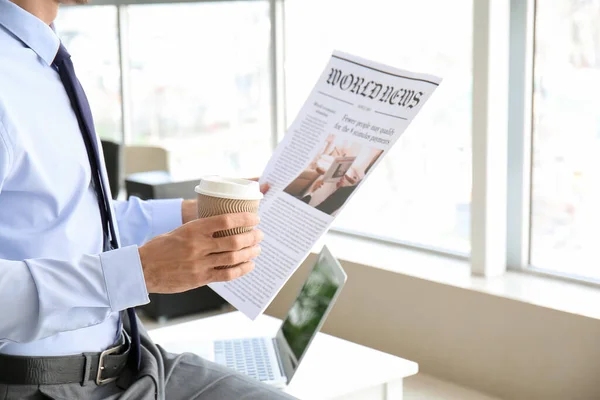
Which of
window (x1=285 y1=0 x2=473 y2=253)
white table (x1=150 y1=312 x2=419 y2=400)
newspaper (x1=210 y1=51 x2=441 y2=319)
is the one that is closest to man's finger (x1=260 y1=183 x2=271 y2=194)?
newspaper (x1=210 y1=51 x2=441 y2=319)

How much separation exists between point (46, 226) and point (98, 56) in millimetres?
5004

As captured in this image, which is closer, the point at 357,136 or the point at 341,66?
the point at 357,136

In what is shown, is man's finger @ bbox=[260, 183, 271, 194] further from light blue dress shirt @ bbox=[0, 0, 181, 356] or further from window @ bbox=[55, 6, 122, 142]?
window @ bbox=[55, 6, 122, 142]

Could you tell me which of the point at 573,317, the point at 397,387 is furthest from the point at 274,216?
the point at 573,317

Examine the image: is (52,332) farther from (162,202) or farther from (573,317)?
(573,317)

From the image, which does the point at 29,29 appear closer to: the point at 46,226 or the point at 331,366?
the point at 46,226

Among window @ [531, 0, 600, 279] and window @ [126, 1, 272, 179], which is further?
window @ [126, 1, 272, 179]

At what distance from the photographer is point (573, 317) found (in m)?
2.70

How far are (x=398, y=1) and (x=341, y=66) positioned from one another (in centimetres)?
240

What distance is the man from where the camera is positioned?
1.12m

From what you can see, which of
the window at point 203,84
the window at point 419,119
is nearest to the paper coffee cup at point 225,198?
the window at point 419,119

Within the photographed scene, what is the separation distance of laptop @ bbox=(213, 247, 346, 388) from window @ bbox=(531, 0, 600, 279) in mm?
1392

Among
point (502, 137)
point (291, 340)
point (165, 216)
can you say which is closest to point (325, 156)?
point (165, 216)

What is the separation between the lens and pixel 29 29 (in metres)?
1.31
